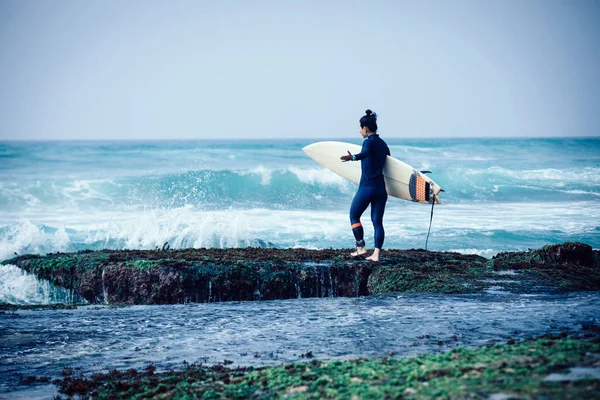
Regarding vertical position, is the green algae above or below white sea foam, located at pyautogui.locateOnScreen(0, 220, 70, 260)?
above

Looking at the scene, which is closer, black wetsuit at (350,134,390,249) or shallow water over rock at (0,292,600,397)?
shallow water over rock at (0,292,600,397)

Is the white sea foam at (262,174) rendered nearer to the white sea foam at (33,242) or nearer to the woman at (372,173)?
the white sea foam at (33,242)

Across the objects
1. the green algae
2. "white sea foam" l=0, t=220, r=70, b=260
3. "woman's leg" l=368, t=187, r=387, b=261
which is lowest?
"white sea foam" l=0, t=220, r=70, b=260

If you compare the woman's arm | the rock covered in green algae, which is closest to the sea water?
the rock covered in green algae

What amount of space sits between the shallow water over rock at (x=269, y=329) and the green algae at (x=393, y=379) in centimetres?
52

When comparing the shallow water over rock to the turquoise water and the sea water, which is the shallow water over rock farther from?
the turquoise water

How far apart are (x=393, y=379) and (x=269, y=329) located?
284cm

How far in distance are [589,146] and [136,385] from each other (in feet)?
256

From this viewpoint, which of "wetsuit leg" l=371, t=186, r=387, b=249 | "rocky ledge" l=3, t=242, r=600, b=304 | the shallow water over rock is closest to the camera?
the shallow water over rock

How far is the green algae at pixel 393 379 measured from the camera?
13.7 feet

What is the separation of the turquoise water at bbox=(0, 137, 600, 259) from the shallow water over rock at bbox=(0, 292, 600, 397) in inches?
295

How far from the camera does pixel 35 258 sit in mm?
11297

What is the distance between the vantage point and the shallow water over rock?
625 centimetres

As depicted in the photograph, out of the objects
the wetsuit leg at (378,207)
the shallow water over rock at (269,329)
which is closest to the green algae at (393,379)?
the shallow water over rock at (269,329)
